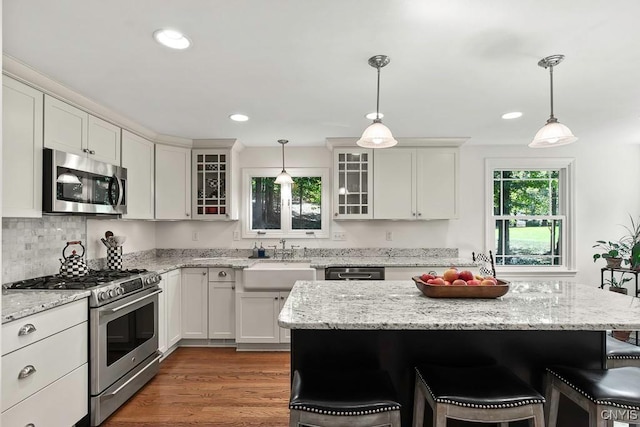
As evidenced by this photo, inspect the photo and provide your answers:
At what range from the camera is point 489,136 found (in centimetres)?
397

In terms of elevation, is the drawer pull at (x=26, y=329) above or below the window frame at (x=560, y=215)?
below

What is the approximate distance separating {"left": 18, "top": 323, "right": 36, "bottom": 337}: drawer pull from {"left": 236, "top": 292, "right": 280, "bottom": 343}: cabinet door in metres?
1.91

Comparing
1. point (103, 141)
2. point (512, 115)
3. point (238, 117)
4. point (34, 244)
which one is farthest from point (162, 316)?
point (512, 115)

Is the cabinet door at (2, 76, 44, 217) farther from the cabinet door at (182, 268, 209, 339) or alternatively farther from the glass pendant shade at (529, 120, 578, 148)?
the glass pendant shade at (529, 120, 578, 148)

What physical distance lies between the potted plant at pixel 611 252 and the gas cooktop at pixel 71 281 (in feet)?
15.9

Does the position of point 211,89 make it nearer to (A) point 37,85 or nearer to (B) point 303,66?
(B) point 303,66

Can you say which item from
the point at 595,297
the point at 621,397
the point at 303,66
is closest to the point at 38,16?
the point at 303,66

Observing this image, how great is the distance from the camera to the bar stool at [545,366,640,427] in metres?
1.38

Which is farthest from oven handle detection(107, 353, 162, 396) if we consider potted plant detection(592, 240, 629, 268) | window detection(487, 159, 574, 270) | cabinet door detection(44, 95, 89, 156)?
potted plant detection(592, 240, 629, 268)

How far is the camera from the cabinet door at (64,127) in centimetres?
238

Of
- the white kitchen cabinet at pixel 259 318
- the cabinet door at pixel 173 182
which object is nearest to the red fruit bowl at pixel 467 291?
the white kitchen cabinet at pixel 259 318

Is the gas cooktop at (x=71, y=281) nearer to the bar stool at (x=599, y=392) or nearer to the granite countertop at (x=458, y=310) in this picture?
the granite countertop at (x=458, y=310)

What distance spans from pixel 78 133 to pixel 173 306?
1796mm

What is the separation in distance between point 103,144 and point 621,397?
3.57 m
